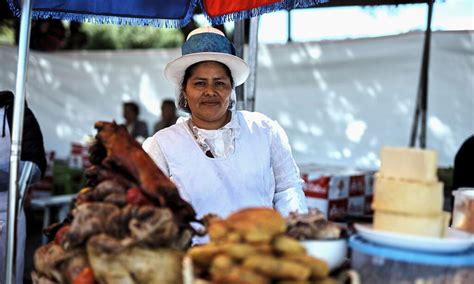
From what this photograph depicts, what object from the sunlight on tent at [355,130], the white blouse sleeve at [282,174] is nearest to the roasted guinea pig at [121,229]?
the white blouse sleeve at [282,174]

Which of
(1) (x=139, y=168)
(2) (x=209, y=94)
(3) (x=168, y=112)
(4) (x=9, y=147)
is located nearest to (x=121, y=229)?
(1) (x=139, y=168)

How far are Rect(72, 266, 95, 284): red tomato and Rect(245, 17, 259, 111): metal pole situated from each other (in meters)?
2.46

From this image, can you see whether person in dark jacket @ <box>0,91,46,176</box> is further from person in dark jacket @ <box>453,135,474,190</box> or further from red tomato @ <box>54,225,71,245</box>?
person in dark jacket @ <box>453,135,474,190</box>

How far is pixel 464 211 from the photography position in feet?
7.11

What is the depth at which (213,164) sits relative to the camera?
3.03m

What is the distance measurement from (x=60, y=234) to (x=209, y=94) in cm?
125

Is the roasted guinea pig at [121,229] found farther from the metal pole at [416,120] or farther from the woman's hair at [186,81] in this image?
the metal pole at [416,120]

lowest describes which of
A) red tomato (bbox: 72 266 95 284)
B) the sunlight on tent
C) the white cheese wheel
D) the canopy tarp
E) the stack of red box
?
the stack of red box

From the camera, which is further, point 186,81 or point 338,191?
point 338,191

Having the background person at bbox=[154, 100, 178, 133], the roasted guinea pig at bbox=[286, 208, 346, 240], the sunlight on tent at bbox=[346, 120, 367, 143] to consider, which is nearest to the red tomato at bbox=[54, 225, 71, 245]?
the roasted guinea pig at bbox=[286, 208, 346, 240]

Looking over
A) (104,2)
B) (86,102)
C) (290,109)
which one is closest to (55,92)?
(86,102)

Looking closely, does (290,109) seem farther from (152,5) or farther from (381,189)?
(381,189)

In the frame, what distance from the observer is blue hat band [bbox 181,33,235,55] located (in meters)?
3.07

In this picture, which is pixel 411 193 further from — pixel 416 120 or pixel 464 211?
pixel 416 120
